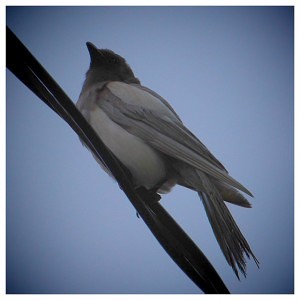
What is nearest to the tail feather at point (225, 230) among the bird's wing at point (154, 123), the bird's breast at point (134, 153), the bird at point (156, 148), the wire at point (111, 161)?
the bird at point (156, 148)

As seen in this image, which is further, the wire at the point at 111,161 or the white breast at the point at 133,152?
the white breast at the point at 133,152

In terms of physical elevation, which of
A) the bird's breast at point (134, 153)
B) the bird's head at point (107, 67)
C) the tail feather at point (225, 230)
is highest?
the bird's head at point (107, 67)

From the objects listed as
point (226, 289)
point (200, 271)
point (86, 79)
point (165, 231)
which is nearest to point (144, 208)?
point (165, 231)

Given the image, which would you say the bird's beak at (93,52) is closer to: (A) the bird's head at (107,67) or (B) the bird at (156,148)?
(A) the bird's head at (107,67)

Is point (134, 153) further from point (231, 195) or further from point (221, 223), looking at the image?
point (221, 223)

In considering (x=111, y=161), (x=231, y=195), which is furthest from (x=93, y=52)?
(x=111, y=161)

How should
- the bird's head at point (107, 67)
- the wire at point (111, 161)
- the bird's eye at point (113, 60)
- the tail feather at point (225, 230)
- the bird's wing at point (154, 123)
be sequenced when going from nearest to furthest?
the wire at point (111, 161)
the tail feather at point (225, 230)
the bird's wing at point (154, 123)
the bird's head at point (107, 67)
the bird's eye at point (113, 60)

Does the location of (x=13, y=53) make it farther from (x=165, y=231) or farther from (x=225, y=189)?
(x=225, y=189)

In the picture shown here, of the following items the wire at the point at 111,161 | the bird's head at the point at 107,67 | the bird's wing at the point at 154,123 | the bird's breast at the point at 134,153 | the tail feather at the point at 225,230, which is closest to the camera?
the wire at the point at 111,161
